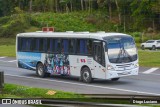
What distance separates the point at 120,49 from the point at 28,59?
7.98m

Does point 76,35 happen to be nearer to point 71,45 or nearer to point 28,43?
point 71,45

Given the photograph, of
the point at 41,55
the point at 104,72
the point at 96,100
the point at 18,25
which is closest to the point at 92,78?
the point at 104,72

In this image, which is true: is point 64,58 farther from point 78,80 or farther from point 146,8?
point 146,8

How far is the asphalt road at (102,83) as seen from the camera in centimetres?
2244

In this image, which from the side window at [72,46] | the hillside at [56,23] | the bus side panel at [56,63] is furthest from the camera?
the hillside at [56,23]

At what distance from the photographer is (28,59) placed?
102 feet

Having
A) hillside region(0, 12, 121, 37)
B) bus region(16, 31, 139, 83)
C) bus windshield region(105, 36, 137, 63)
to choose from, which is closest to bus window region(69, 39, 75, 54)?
bus region(16, 31, 139, 83)

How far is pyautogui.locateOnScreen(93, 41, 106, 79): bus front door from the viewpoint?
2505cm

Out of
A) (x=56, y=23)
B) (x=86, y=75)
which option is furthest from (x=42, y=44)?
(x=56, y=23)

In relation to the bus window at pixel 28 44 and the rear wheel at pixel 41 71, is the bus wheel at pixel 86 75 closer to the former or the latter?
the rear wheel at pixel 41 71

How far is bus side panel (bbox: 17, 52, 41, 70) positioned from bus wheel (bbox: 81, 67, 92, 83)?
464cm

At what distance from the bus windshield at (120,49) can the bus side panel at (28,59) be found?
6.47m

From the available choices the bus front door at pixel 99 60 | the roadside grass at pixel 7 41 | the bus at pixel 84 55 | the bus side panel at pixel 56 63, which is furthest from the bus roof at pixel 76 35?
the roadside grass at pixel 7 41

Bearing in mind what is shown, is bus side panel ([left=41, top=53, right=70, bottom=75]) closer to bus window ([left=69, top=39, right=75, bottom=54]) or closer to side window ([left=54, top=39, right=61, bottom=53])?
side window ([left=54, top=39, right=61, bottom=53])
